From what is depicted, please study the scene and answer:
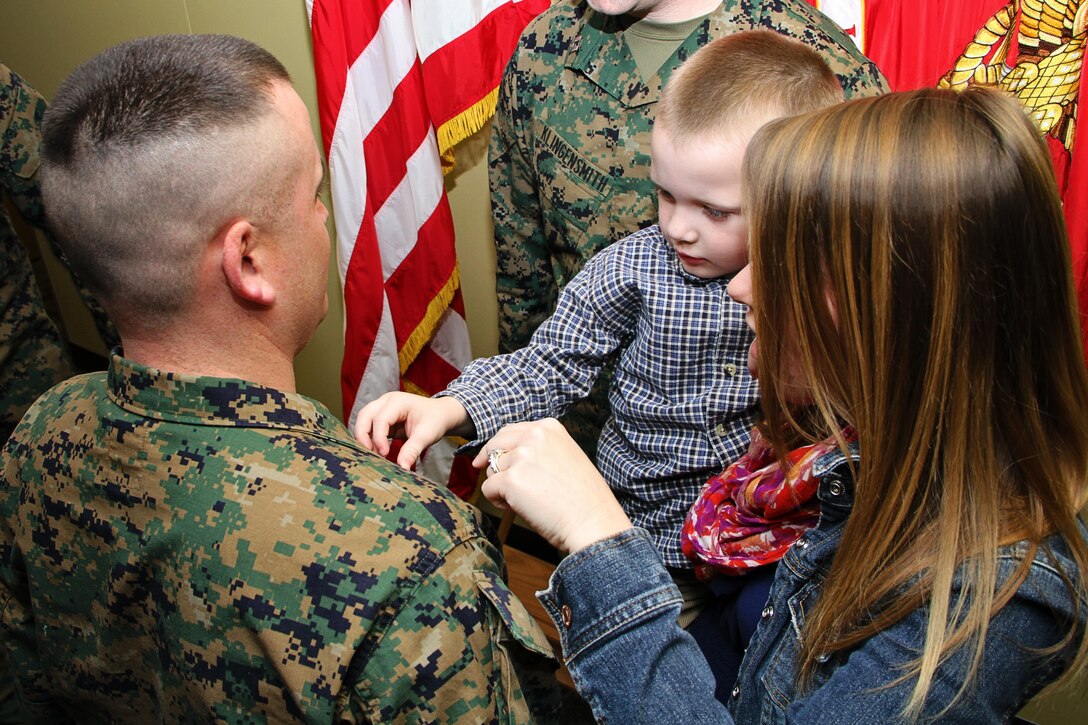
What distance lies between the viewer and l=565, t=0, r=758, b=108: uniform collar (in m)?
1.73

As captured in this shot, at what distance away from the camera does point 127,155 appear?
35.3 inches

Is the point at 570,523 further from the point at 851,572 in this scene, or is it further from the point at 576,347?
the point at 576,347

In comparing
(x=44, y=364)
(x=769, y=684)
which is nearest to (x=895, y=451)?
(x=769, y=684)

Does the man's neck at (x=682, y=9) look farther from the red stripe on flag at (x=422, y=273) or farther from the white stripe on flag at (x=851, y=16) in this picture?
the red stripe on flag at (x=422, y=273)

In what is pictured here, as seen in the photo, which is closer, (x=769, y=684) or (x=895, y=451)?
(x=895, y=451)

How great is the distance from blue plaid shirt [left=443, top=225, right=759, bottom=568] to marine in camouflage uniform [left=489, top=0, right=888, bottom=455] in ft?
1.37

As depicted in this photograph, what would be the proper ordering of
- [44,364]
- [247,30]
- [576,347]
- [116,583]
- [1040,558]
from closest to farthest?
1. [1040,558]
2. [116,583]
3. [576,347]
4. [44,364]
5. [247,30]

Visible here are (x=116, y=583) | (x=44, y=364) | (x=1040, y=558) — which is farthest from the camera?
(x=44, y=364)

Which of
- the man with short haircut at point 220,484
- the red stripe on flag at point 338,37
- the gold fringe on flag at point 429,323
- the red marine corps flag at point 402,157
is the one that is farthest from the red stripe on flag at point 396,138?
the man with short haircut at point 220,484

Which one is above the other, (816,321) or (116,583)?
(816,321)

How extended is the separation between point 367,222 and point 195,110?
1.73 m

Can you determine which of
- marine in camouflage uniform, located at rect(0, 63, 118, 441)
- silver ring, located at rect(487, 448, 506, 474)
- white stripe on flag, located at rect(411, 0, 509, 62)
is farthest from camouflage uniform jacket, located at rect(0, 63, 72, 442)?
silver ring, located at rect(487, 448, 506, 474)

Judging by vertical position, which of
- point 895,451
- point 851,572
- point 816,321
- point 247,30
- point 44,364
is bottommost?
point 44,364

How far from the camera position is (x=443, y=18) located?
2393mm
